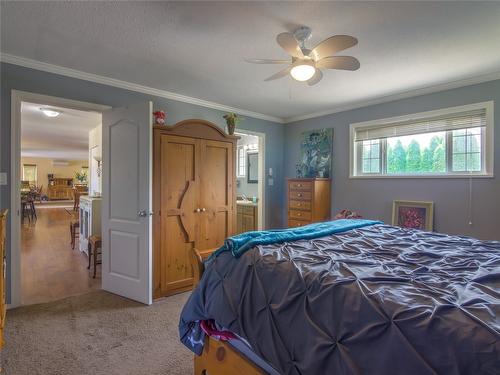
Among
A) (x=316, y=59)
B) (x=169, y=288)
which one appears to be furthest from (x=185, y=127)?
(x=169, y=288)

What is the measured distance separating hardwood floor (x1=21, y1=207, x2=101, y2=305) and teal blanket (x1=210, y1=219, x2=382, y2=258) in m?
2.40

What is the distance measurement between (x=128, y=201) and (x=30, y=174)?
14963 millimetres

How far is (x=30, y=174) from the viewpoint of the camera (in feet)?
46.2

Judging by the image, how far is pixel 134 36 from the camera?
2.25 metres

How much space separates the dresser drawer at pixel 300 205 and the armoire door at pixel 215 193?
4.16 ft

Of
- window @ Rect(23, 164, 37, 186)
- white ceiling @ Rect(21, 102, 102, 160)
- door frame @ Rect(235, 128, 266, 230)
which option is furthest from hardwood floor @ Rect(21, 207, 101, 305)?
window @ Rect(23, 164, 37, 186)

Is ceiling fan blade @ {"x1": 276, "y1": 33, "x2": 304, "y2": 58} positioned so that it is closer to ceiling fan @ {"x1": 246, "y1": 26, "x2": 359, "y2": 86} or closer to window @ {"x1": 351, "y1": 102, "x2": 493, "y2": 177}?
ceiling fan @ {"x1": 246, "y1": 26, "x2": 359, "y2": 86}

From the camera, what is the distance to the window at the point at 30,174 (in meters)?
13.9

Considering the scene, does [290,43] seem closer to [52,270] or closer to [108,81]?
[108,81]

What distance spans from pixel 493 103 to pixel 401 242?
7.81 ft

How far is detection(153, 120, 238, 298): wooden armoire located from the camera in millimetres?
2951

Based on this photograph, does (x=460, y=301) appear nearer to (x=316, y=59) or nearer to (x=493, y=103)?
(x=316, y=59)

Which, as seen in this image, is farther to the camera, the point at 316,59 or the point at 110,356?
the point at 316,59

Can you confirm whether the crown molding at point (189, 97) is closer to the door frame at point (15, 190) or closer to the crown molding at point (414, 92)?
the crown molding at point (414, 92)
